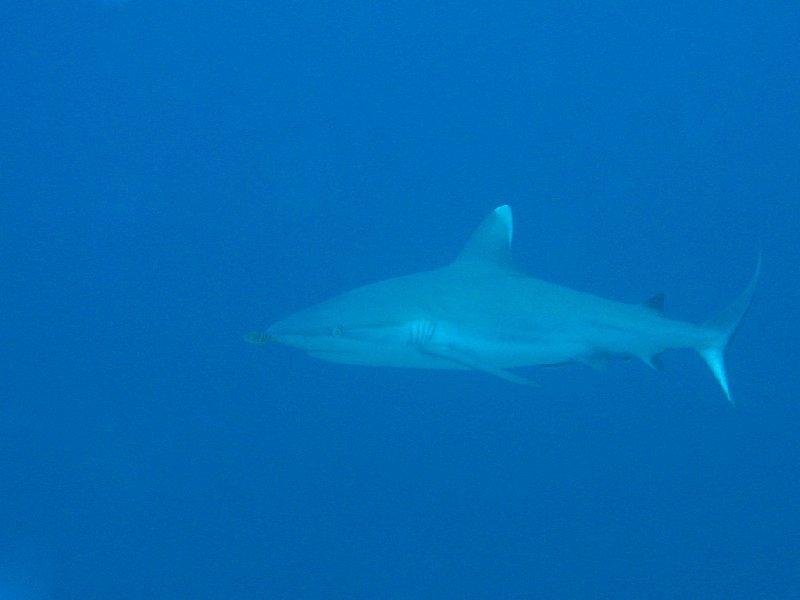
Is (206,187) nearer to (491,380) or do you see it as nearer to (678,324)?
(491,380)

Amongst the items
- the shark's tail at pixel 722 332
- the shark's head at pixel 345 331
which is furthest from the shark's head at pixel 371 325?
the shark's tail at pixel 722 332

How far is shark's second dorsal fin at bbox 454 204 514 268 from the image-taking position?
5441 millimetres

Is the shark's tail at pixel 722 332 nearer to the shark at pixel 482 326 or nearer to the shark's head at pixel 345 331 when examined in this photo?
the shark at pixel 482 326

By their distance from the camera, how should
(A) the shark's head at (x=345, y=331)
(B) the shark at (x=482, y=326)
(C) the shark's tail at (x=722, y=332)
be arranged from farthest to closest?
(C) the shark's tail at (x=722, y=332) < (B) the shark at (x=482, y=326) < (A) the shark's head at (x=345, y=331)

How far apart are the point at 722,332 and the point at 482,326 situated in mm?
1916

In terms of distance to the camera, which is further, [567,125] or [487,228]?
[567,125]

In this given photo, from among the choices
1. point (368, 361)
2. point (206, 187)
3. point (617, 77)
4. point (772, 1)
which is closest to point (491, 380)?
point (368, 361)

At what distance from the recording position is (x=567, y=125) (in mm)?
13789

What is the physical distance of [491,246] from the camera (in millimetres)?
5473

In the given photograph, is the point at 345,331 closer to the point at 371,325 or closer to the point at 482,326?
the point at 371,325

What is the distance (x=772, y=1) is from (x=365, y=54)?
25.7 ft

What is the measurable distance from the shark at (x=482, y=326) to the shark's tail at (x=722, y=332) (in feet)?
0.04

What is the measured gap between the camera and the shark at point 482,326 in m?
4.48

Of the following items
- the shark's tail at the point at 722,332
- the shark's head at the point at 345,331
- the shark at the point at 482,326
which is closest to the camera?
the shark's head at the point at 345,331
